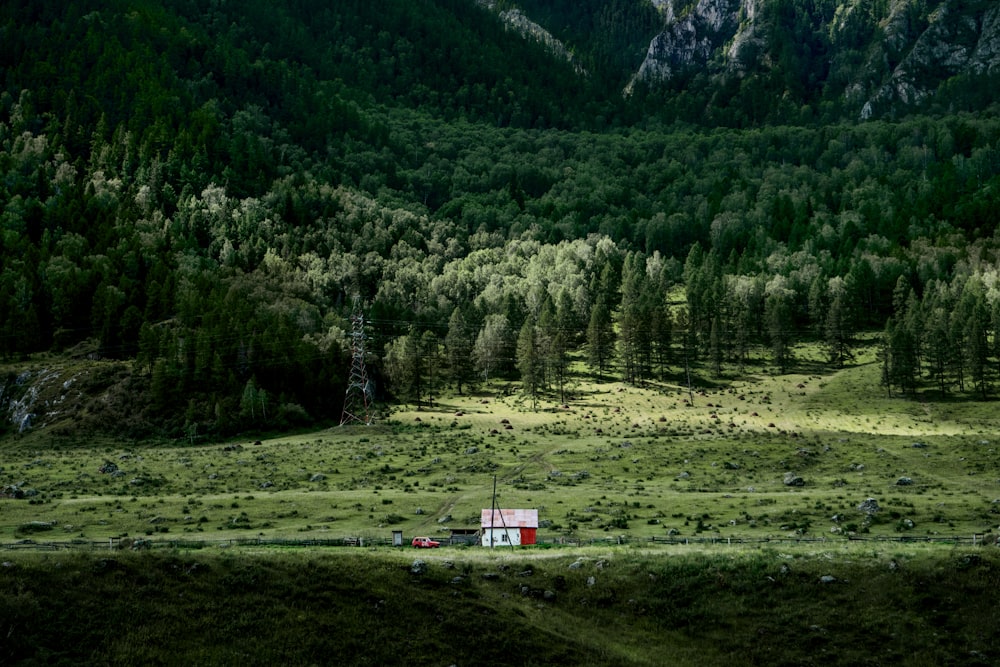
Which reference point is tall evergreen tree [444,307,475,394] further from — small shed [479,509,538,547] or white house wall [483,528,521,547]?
white house wall [483,528,521,547]

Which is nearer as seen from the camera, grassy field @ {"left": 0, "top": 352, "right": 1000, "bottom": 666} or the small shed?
grassy field @ {"left": 0, "top": 352, "right": 1000, "bottom": 666}

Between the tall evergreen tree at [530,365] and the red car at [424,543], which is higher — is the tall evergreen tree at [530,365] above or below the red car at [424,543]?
above

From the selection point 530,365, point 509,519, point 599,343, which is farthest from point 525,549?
point 599,343

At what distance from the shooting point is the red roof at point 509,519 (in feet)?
198

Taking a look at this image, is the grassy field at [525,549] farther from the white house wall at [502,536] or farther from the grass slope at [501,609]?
the white house wall at [502,536]

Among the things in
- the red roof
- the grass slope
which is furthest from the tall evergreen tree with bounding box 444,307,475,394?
the grass slope

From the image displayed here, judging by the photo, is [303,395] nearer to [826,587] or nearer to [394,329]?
[394,329]

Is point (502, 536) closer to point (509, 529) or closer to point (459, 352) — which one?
point (509, 529)

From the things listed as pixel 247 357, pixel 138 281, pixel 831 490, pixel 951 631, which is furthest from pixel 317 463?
pixel 138 281

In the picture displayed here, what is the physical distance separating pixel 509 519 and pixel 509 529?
0.86m

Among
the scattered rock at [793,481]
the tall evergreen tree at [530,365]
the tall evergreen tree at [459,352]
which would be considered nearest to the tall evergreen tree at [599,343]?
the tall evergreen tree at [530,365]

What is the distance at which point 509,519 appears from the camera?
200 feet

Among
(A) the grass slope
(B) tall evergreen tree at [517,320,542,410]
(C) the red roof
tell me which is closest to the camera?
(A) the grass slope

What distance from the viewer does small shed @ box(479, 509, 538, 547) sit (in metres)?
59.8
